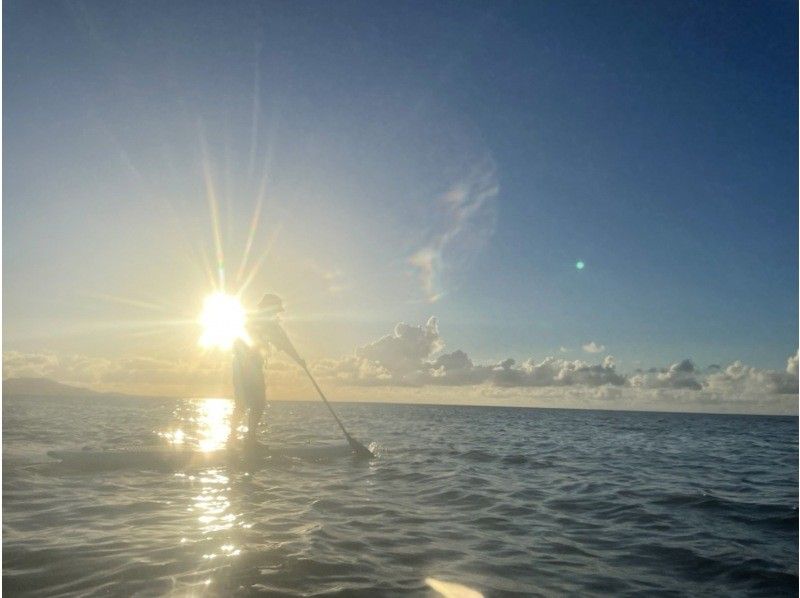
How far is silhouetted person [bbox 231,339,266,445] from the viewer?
16.4 metres

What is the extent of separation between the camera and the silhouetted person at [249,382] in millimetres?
16359

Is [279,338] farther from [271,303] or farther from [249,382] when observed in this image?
[249,382]

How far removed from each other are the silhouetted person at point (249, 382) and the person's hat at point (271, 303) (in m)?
1.41

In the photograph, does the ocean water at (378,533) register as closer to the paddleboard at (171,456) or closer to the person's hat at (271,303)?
the paddleboard at (171,456)

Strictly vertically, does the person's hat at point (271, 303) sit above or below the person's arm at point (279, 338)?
above

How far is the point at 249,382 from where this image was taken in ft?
53.6

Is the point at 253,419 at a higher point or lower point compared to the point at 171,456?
higher

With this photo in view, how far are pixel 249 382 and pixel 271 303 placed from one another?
8.93 feet

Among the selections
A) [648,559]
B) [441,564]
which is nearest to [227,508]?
[441,564]

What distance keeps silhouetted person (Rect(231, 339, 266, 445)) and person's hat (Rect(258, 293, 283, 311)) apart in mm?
1406

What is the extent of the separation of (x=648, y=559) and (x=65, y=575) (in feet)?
27.0

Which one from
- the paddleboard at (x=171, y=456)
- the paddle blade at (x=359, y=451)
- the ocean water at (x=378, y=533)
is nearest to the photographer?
the ocean water at (x=378, y=533)

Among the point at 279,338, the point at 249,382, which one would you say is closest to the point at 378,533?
the point at 249,382

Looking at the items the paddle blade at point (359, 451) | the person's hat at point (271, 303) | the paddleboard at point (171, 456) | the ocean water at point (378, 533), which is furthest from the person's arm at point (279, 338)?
the paddle blade at point (359, 451)
